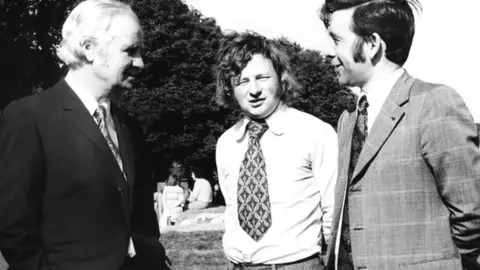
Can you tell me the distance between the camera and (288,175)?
14.3ft

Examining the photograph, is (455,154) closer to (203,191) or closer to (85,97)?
(85,97)

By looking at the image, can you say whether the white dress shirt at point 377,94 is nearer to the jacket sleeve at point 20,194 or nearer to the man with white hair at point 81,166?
the man with white hair at point 81,166

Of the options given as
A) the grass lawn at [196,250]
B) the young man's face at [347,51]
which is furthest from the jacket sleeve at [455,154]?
the grass lawn at [196,250]

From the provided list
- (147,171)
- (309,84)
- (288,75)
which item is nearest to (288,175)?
(288,75)

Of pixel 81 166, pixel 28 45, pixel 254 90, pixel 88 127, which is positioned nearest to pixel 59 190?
pixel 81 166

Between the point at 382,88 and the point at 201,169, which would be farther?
the point at 201,169

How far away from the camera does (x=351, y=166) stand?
11.2 ft

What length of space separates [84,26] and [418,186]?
5.51 feet

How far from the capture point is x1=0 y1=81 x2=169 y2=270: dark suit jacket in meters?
2.90

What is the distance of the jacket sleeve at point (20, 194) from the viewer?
114 inches

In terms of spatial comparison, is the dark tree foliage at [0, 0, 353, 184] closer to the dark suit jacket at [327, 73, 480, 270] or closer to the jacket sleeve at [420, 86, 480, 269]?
the dark suit jacket at [327, 73, 480, 270]

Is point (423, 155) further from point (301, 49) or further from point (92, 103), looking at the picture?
point (301, 49)

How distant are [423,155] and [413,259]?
461 mm

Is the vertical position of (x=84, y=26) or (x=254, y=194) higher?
(x=84, y=26)
